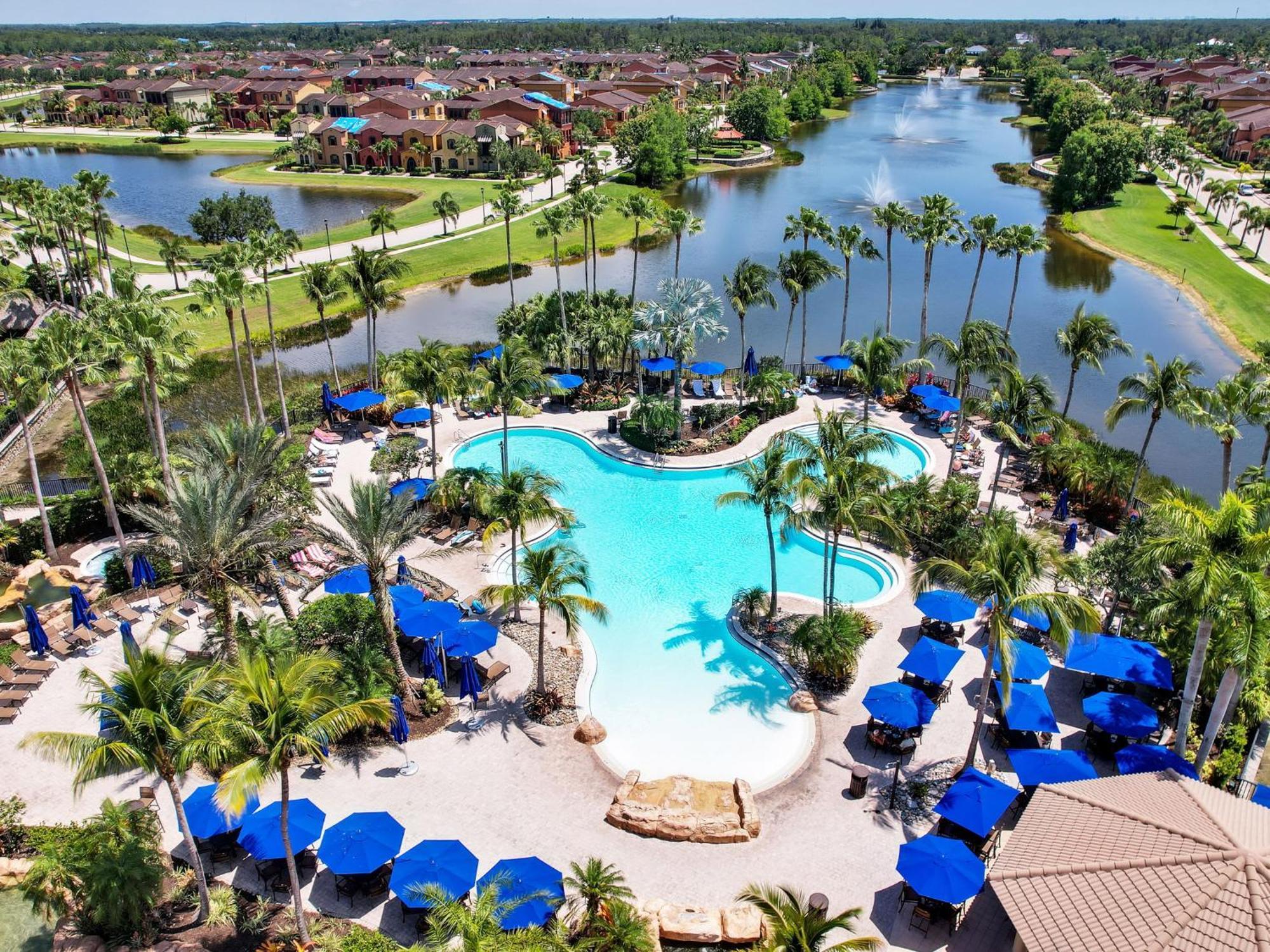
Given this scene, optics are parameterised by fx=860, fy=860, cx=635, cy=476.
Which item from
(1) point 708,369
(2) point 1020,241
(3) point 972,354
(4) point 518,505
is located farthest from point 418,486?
(2) point 1020,241

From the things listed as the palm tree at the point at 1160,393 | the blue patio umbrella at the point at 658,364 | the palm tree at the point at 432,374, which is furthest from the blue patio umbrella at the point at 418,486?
the palm tree at the point at 1160,393

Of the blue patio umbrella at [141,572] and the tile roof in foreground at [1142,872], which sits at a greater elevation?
the tile roof in foreground at [1142,872]

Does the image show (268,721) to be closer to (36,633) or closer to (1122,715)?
(36,633)

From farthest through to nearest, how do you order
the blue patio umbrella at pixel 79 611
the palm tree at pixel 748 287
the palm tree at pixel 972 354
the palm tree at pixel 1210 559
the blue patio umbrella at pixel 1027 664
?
the palm tree at pixel 748 287 → the palm tree at pixel 972 354 → the blue patio umbrella at pixel 79 611 → the blue patio umbrella at pixel 1027 664 → the palm tree at pixel 1210 559

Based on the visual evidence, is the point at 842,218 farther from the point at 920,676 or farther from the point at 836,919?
the point at 836,919

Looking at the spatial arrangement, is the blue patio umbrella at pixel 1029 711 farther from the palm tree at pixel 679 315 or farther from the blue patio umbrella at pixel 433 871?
the palm tree at pixel 679 315

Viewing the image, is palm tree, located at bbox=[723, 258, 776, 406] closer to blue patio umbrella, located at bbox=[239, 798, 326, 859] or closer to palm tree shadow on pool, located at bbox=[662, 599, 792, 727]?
palm tree shadow on pool, located at bbox=[662, 599, 792, 727]
